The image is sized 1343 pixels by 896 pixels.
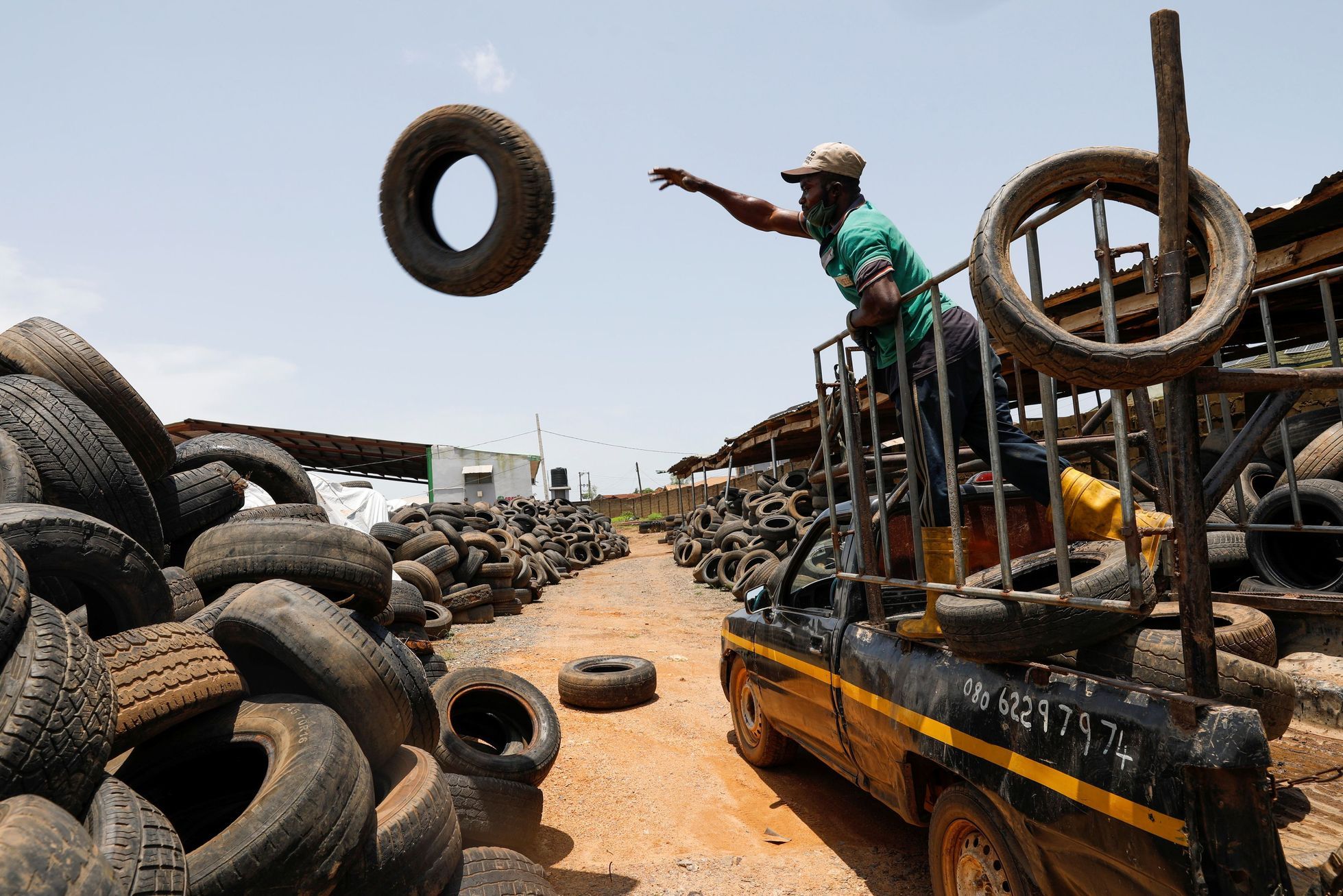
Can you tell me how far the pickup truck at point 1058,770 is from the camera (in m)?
2.21

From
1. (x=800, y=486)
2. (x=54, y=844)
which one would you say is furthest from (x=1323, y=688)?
(x=800, y=486)

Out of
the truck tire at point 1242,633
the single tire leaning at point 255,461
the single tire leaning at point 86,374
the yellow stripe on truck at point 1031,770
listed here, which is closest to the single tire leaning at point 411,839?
the yellow stripe on truck at point 1031,770

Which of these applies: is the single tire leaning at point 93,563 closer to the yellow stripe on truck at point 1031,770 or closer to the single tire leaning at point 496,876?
the single tire leaning at point 496,876

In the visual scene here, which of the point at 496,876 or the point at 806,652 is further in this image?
the point at 806,652

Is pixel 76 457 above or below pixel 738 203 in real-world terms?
below

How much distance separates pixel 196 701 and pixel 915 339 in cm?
337

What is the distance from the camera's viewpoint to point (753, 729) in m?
5.79

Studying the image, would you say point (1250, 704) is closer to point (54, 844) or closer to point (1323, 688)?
point (1323, 688)

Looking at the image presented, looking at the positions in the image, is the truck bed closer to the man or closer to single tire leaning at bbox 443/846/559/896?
the man

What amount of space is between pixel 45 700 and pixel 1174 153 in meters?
3.81

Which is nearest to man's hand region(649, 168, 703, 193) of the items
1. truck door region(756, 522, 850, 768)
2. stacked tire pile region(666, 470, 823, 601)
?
truck door region(756, 522, 850, 768)

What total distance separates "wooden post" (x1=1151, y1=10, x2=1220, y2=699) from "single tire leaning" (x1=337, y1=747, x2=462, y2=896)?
2.69m

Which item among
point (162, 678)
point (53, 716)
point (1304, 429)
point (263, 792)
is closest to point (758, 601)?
point (263, 792)

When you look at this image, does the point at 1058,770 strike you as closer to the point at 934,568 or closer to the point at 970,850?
the point at 970,850
